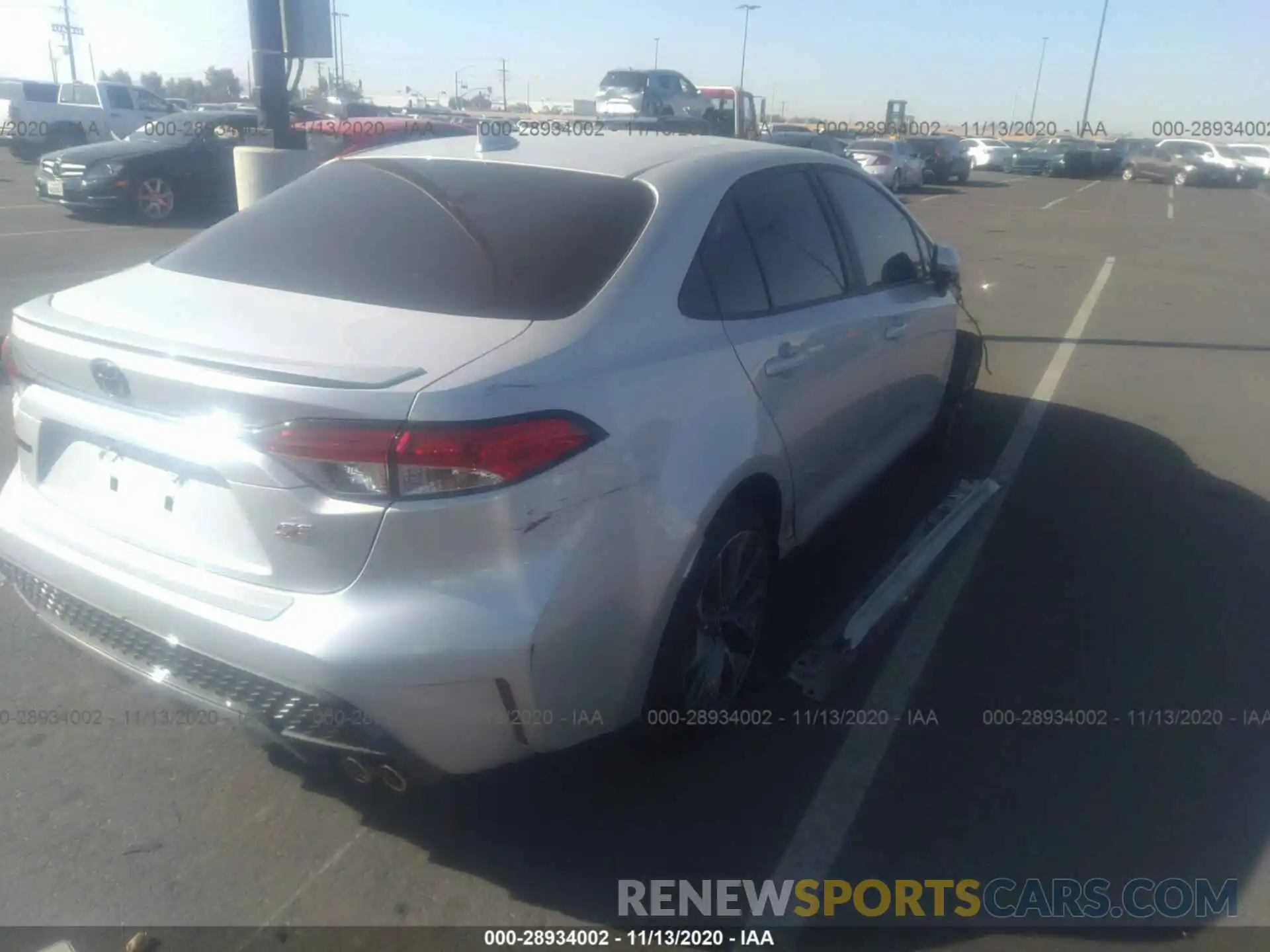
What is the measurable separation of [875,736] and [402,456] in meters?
1.93

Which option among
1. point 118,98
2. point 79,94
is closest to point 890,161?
point 118,98

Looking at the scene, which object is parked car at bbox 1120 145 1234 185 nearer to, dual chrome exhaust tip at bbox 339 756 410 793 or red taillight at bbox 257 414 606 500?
red taillight at bbox 257 414 606 500

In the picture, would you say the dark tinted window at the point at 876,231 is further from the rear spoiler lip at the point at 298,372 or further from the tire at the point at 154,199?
the tire at the point at 154,199

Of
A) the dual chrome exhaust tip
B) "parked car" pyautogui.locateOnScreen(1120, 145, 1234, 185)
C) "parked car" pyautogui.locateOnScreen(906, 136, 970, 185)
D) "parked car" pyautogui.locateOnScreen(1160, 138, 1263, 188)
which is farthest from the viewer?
"parked car" pyautogui.locateOnScreen(1120, 145, 1234, 185)

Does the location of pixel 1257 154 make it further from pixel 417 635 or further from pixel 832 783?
pixel 417 635

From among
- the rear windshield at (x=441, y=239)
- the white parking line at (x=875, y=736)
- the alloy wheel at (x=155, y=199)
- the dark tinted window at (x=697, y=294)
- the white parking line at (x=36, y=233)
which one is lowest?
the white parking line at (x=36, y=233)

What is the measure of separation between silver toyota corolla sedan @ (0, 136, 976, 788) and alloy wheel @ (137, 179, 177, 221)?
12.6m

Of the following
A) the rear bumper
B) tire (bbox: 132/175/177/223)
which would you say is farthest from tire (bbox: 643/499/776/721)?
tire (bbox: 132/175/177/223)

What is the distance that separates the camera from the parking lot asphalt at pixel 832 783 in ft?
8.83

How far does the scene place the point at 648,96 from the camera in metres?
25.4

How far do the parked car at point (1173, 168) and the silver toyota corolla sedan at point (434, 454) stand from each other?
42.0 meters

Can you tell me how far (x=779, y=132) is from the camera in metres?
25.2

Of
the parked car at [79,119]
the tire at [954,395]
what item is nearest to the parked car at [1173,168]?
the parked car at [79,119]

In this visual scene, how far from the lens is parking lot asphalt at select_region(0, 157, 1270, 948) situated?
2691mm
